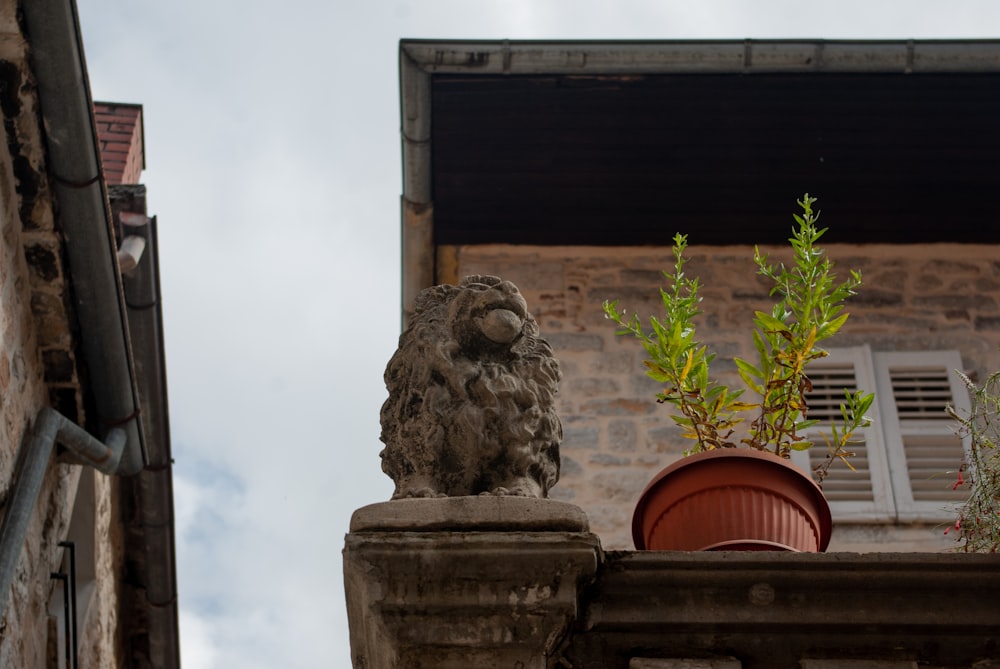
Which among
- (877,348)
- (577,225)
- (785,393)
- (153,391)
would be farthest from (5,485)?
(877,348)

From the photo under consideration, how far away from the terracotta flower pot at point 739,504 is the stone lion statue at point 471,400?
14.1 inches

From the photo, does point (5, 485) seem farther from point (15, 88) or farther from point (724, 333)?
point (724, 333)

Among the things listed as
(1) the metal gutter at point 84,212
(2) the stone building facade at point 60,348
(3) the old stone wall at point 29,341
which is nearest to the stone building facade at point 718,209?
(2) the stone building facade at point 60,348

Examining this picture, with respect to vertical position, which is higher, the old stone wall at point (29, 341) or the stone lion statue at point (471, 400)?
the old stone wall at point (29, 341)

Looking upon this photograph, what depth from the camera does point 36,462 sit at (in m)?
5.97

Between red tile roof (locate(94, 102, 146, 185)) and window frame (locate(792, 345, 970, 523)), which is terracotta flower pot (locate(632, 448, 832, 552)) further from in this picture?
red tile roof (locate(94, 102, 146, 185))

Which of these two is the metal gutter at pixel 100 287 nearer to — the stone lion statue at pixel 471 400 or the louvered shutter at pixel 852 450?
the stone lion statue at pixel 471 400

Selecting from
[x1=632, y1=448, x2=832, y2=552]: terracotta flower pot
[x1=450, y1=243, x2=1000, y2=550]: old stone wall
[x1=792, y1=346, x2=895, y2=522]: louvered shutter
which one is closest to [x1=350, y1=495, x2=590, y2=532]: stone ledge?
[x1=632, y1=448, x2=832, y2=552]: terracotta flower pot

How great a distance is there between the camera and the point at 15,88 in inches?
231

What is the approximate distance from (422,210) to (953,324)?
108 inches

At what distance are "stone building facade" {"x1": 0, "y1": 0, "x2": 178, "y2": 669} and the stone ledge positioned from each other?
→ 2.35m

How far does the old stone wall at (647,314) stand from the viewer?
711 cm

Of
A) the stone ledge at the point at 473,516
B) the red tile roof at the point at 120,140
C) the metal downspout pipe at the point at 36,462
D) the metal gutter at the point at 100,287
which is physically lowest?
the stone ledge at the point at 473,516

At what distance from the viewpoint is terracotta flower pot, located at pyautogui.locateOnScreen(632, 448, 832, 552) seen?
3971 millimetres
